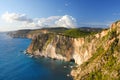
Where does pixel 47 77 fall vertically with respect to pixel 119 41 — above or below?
below

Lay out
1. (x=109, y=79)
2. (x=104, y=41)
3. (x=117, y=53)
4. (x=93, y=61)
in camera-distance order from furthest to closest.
Answer: (x=104, y=41) → (x=93, y=61) → (x=117, y=53) → (x=109, y=79)

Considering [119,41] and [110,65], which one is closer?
[110,65]

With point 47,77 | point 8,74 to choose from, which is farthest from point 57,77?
point 8,74

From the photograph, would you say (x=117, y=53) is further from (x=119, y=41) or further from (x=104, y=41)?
(x=104, y=41)

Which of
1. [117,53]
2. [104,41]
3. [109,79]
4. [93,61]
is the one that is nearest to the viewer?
[109,79]

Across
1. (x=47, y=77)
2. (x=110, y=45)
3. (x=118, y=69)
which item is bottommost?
(x=47, y=77)

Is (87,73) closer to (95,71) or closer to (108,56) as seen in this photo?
(95,71)
